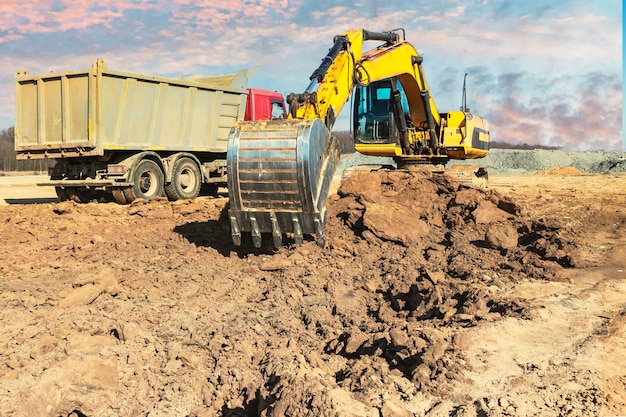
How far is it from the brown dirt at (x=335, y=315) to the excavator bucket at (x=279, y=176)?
0.76m

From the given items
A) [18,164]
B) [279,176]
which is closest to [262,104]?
[279,176]

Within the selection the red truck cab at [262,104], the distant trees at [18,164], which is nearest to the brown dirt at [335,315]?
the red truck cab at [262,104]

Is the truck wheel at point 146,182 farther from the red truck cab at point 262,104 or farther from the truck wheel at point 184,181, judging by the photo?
the red truck cab at point 262,104

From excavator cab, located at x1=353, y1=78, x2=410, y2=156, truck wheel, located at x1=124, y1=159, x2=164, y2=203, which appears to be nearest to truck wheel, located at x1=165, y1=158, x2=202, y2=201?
truck wheel, located at x1=124, y1=159, x2=164, y2=203

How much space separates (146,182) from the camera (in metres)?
12.3

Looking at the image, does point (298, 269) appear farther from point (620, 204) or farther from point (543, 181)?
point (543, 181)

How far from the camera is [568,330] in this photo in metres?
4.41

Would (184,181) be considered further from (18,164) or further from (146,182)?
(18,164)

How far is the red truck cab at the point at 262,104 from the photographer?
1480cm

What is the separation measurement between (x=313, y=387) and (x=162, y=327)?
2.23 meters

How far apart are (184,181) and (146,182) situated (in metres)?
1.19

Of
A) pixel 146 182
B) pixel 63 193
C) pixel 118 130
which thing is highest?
pixel 118 130

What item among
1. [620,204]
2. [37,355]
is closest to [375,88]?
[620,204]

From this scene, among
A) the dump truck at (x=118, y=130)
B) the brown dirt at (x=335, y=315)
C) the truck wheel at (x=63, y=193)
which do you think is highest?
the dump truck at (x=118, y=130)
